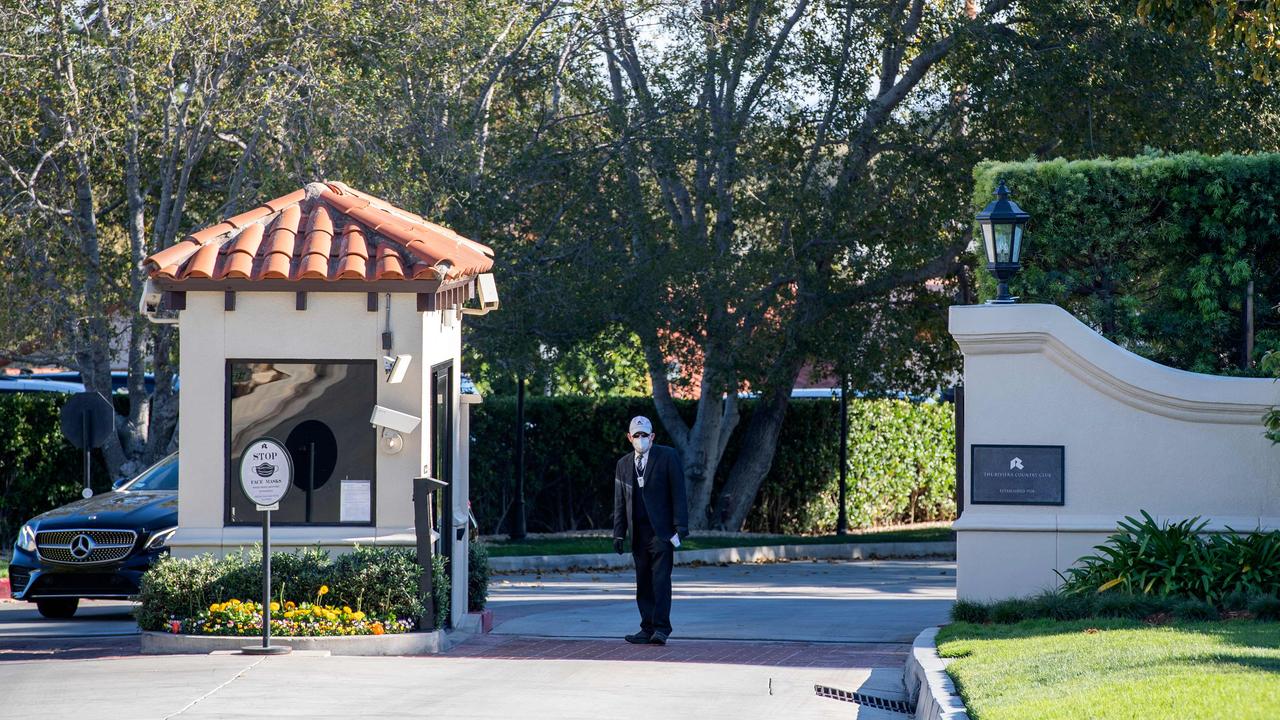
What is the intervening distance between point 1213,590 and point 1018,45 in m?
11.3

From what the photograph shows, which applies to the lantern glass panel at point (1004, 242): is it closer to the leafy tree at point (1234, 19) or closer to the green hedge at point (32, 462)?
A: the leafy tree at point (1234, 19)

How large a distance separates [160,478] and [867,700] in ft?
28.4

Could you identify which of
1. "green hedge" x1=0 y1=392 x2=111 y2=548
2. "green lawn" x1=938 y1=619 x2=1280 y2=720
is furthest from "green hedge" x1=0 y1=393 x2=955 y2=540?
"green lawn" x1=938 y1=619 x2=1280 y2=720

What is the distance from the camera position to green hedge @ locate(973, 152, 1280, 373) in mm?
14062

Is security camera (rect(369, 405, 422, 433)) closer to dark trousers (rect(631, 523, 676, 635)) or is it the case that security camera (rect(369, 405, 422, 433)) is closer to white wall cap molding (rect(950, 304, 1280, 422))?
dark trousers (rect(631, 523, 676, 635))

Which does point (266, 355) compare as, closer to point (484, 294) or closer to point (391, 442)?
point (391, 442)

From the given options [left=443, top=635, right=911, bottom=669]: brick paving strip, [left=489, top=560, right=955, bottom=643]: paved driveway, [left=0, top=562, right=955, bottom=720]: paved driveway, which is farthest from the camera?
[left=489, top=560, right=955, bottom=643]: paved driveway

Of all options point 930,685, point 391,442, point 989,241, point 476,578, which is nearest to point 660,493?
point 391,442

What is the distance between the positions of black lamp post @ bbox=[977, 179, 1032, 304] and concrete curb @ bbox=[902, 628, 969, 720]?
3112 mm

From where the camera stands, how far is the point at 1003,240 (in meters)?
12.4

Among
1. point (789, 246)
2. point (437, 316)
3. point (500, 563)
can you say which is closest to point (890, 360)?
point (789, 246)

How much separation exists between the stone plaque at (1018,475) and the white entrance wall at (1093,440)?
7cm

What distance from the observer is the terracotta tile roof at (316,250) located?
1129cm

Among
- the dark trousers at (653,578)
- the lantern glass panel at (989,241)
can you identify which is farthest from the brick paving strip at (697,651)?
the lantern glass panel at (989,241)
